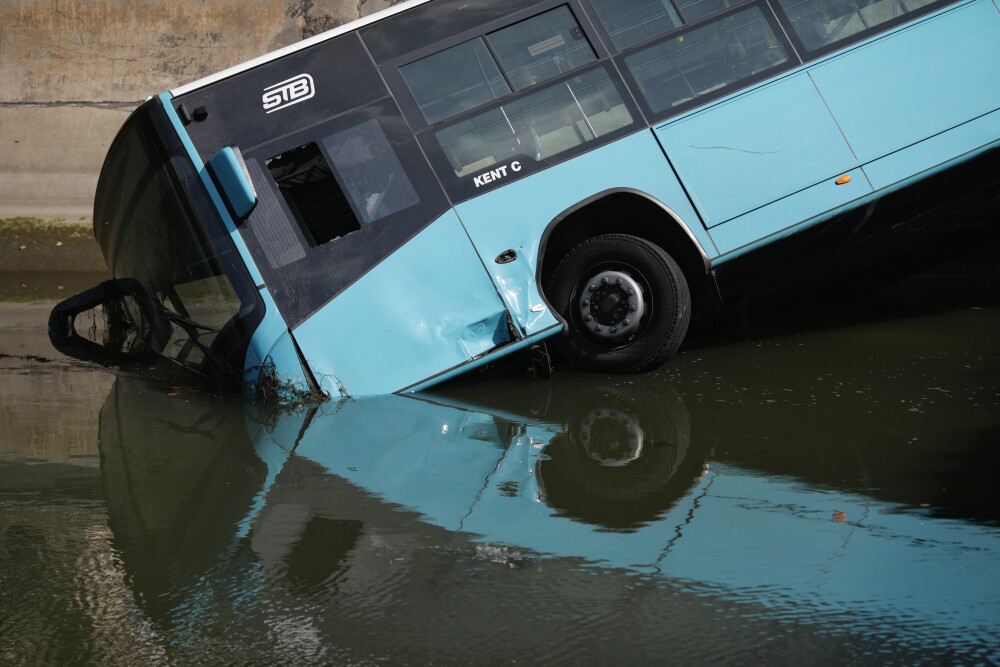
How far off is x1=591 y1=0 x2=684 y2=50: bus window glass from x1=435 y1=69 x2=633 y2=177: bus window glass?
269mm

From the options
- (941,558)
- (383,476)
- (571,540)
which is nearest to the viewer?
(941,558)

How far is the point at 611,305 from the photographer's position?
7.13 metres

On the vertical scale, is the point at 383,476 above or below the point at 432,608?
above

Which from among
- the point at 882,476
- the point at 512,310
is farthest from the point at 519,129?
the point at 882,476

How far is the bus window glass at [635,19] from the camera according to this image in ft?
23.1

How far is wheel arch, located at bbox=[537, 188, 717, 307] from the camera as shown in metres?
6.92

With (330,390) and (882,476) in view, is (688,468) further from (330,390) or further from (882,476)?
(330,390)

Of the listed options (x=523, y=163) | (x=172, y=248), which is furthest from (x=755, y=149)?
(x=172, y=248)

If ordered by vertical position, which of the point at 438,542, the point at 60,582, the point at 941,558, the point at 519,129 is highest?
the point at 519,129

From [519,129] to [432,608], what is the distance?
3749 millimetres

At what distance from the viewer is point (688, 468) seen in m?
5.38

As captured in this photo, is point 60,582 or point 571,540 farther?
point 571,540

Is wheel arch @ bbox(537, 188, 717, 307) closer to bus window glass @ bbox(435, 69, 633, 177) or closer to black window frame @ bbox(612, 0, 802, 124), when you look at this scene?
bus window glass @ bbox(435, 69, 633, 177)

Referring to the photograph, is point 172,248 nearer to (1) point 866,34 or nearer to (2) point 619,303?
(2) point 619,303
